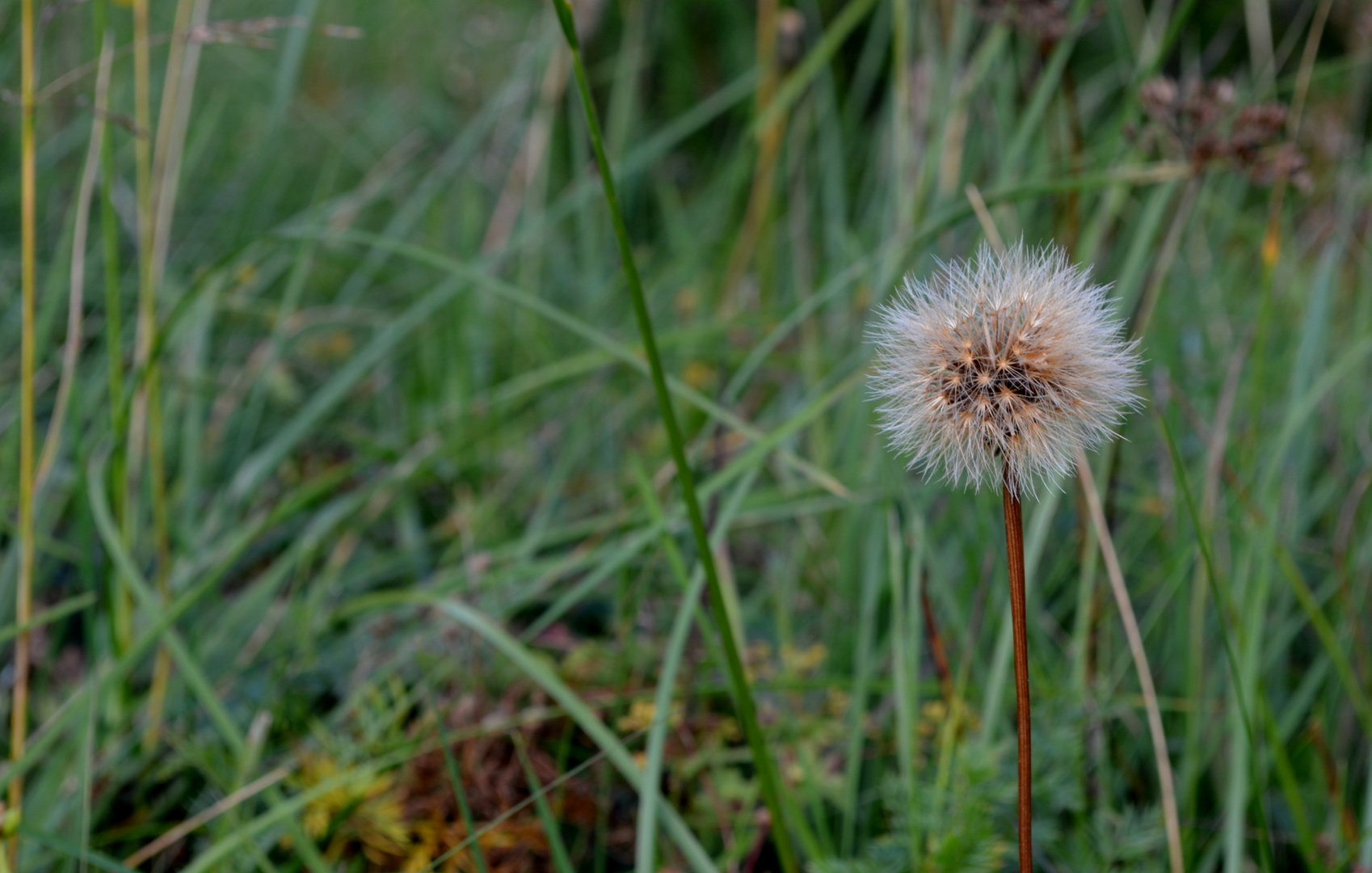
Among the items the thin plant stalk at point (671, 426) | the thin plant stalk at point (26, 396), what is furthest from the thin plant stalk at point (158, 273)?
the thin plant stalk at point (671, 426)

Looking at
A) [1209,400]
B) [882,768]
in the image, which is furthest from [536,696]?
[1209,400]

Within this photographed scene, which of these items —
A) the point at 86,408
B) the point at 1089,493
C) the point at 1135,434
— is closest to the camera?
the point at 1089,493

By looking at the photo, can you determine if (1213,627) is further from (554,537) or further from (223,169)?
(223,169)

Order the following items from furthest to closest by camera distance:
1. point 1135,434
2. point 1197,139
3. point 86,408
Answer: point 1135,434 → point 86,408 → point 1197,139

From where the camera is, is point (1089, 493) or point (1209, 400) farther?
point (1209, 400)

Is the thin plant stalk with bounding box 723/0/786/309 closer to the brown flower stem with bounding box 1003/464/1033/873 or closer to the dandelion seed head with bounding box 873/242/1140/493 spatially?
the dandelion seed head with bounding box 873/242/1140/493

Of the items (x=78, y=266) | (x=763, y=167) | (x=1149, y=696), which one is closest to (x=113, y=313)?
(x=78, y=266)
